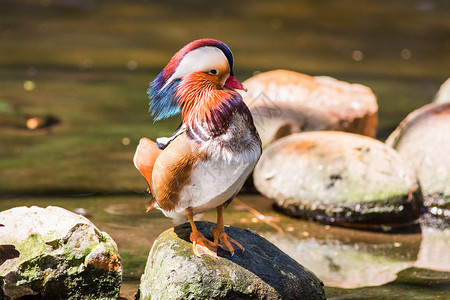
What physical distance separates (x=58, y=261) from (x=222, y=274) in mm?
861

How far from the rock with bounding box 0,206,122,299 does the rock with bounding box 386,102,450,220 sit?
2.89 metres

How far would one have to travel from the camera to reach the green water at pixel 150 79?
4691 millimetres

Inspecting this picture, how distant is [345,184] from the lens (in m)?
5.10

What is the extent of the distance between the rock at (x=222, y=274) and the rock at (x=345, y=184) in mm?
1471

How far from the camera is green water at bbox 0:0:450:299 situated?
4.69m

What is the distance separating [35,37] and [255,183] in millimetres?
5816

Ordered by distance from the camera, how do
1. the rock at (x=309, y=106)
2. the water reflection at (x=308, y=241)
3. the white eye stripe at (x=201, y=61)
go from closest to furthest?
the white eye stripe at (x=201, y=61)
the water reflection at (x=308, y=241)
the rock at (x=309, y=106)

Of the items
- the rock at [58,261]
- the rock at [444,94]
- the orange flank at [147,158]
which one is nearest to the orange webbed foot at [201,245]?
the orange flank at [147,158]

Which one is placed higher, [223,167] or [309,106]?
[223,167]

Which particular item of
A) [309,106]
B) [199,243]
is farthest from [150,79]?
[199,243]

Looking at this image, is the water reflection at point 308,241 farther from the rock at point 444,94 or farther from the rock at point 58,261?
the rock at point 444,94

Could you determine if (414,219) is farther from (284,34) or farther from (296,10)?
(296,10)

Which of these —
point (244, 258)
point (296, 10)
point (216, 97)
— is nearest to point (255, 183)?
point (244, 258)

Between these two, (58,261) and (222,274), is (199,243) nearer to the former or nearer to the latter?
(222,274)
